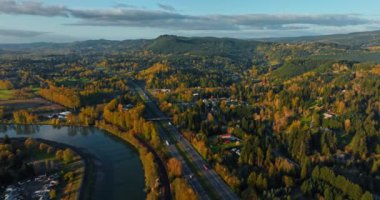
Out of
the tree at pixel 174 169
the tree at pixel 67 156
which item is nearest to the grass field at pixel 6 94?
the tree at pixel 67 156

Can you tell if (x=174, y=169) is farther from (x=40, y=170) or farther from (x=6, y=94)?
(x=6, y=94)

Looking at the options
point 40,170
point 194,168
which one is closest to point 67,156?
point 40,170

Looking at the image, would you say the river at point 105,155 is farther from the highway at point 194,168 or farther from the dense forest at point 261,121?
the highway at point 194,168

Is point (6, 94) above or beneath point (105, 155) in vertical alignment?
above

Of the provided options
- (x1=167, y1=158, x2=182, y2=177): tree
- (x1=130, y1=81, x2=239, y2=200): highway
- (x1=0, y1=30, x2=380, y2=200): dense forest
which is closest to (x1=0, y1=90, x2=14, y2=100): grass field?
(x1=0, y1=30, x2=380, y2=200): dense forest

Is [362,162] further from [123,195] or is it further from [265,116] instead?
[123,195]

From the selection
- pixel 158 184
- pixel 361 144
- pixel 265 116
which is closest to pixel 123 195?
pixel 158 184
